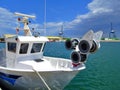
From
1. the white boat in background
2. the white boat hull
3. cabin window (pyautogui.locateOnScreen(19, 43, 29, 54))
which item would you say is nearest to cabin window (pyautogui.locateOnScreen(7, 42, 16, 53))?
the white boat in background

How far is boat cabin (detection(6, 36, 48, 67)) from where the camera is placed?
43.4 feet

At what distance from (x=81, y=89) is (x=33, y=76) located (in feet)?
18.8

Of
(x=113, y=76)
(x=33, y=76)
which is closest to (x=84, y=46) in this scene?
(x=33, y=76)

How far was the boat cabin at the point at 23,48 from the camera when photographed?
13242 mm

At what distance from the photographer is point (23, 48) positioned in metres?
13.4

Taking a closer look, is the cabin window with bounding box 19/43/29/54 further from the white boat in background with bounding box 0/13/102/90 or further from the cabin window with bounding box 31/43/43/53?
the cabin window with bounding box 31/43/43/53

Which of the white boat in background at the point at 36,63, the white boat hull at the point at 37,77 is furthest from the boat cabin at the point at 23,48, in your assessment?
the white boat hull at the point at 37,77

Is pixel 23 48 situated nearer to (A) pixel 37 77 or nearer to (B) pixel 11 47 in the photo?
(B) pixel 11 47

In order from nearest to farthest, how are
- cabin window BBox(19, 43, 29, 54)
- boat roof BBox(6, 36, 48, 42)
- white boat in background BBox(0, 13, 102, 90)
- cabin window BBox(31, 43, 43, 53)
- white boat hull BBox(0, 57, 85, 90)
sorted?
white boat in background BBox(0, 13, 102, 90) → white boat hull BBox(0, 57, 85, 90) → boat roof BBox(6, 36, 48, 42) → cabin window BBox(19, 43, 29, 54) → cabin window BBox(31, 43, 43, 53)

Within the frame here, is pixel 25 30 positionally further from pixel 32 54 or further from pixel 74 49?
pixel 74 49

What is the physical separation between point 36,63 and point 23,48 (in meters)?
1.25

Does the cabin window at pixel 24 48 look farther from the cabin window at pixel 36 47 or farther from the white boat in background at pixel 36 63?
the cabin window at pixel 36 47

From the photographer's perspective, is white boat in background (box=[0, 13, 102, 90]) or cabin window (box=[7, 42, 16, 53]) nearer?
white boat in background (box=[0, 13, 102, 90])

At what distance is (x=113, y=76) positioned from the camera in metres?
21.8
